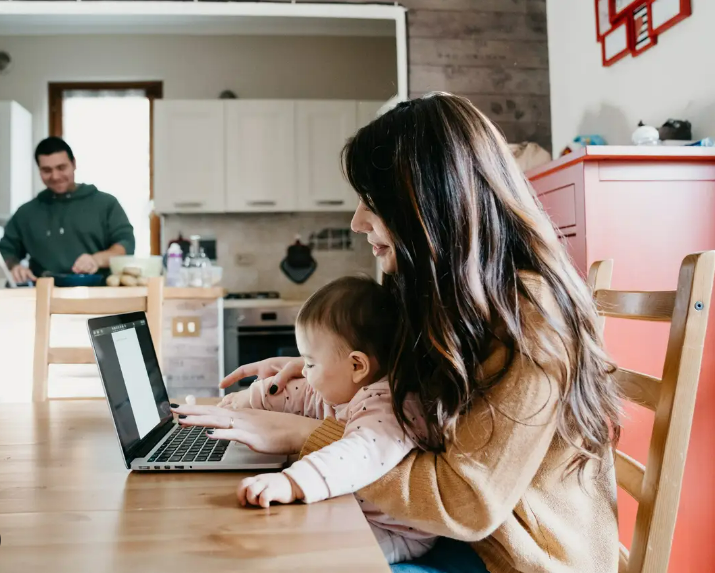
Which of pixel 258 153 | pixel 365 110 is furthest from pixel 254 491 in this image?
pixel 365 110

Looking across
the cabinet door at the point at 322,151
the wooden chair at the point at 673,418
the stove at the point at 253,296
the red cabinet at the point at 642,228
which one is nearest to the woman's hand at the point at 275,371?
the wooden chair at the point at 673,418

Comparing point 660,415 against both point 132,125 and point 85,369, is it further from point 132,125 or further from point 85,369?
point 132,125

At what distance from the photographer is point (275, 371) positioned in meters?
1.26

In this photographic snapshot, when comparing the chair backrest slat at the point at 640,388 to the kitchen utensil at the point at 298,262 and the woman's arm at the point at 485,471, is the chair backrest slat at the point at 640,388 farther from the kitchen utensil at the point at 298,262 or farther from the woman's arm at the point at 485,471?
the kitchen utensil at the point at 298,262

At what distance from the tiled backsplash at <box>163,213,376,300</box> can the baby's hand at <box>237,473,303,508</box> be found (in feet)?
14.0

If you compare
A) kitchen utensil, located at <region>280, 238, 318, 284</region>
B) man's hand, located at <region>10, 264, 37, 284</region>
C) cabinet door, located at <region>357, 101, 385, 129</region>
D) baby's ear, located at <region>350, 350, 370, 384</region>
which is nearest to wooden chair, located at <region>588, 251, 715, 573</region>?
baby's ear, located at <region>350, 350, 370, 384</region>

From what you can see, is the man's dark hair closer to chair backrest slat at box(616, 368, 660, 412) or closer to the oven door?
the oven door

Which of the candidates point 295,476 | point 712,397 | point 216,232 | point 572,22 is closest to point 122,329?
point 295,476

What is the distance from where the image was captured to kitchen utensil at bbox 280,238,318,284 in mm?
5043

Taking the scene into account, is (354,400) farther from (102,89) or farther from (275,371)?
(102,89)

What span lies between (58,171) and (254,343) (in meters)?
1.57

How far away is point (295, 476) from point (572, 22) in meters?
2.90

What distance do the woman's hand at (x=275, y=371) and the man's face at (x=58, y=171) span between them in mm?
3064

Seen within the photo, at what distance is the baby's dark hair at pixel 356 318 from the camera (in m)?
0.92
